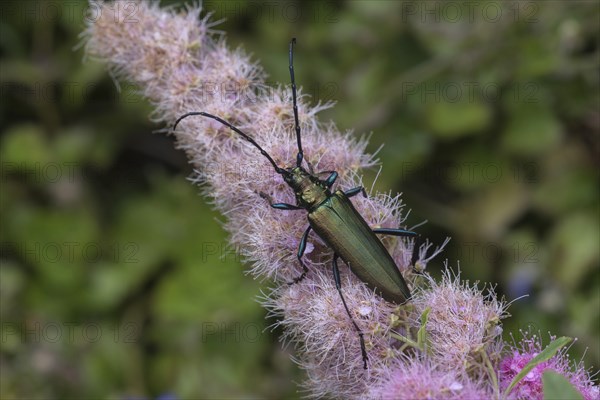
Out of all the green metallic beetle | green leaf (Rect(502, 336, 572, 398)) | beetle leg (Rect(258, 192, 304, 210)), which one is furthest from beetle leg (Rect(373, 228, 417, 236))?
green leaf (Rect(502, 336, 572, 398))

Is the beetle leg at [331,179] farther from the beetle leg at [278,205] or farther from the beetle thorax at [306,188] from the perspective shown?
the beetle leg at [278,205]

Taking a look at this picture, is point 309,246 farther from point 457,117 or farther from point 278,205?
point 457,117

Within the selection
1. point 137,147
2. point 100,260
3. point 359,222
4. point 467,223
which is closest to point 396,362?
point 359,222

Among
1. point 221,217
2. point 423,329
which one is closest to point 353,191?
point 423,329

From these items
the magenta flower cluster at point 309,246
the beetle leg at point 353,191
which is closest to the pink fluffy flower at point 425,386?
the magenta flower cluster at point 309,246

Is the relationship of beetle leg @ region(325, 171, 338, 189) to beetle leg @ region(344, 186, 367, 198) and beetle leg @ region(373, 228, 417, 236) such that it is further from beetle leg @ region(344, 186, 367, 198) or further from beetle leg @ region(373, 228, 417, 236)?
beetle leg @ region(373, 228, 417, 236)

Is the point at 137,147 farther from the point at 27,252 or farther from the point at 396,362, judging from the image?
the point at 396,362
